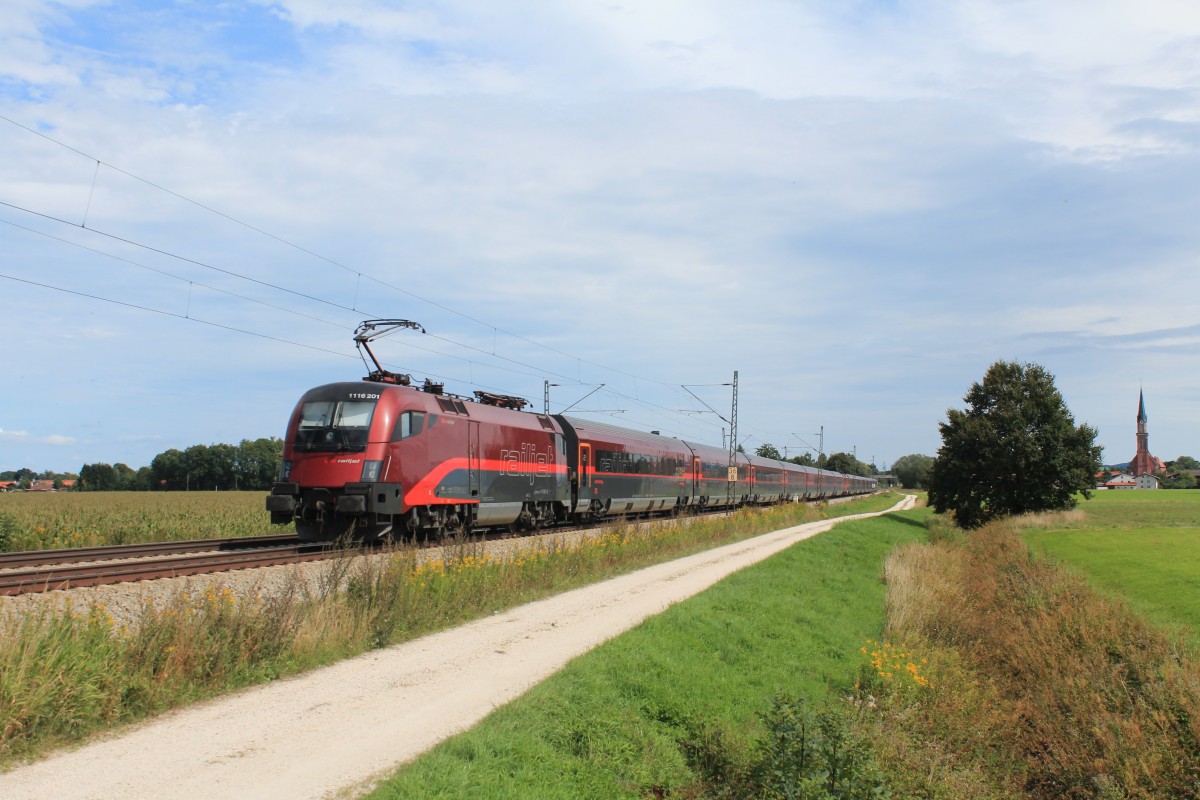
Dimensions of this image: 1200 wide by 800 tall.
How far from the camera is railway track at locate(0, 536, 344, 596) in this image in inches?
500

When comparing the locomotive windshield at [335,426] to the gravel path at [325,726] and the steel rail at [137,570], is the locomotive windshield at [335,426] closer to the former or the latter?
the steel rail at [137,570]

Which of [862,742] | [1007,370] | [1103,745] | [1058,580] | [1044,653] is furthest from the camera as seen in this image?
[1007,370]

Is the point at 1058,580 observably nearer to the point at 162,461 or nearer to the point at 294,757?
the point at 294,757

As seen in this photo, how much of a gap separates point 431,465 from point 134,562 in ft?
26.0

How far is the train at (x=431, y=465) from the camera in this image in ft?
65.4

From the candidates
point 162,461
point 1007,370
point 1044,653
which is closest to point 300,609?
point 1044,653

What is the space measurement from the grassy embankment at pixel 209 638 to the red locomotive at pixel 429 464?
4.42 m

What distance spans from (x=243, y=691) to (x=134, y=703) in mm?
1142

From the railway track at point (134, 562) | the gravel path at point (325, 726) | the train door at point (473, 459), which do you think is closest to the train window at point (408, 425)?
the train door at point (473, 459)

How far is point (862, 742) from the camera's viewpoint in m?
8.48

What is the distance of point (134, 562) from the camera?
14664 mm

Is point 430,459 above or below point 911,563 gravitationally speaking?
above

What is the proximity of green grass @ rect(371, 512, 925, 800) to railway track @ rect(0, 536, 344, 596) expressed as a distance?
6.65 metres

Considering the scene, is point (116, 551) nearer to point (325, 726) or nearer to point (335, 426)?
point (335, 426)
